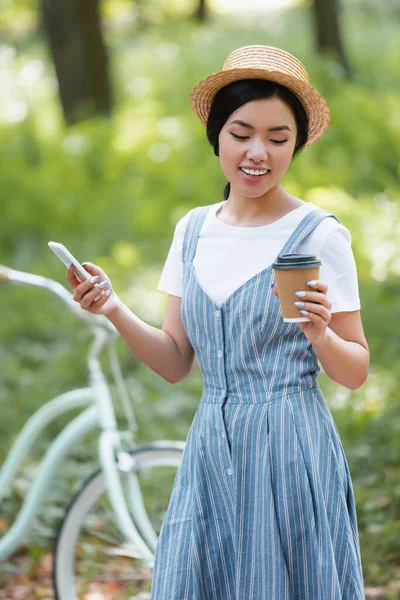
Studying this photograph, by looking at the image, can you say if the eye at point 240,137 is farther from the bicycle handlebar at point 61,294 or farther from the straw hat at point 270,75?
the bicycle handlebar at point 61,294

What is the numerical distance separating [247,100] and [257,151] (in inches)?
5.4

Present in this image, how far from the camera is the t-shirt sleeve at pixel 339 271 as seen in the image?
2213mm

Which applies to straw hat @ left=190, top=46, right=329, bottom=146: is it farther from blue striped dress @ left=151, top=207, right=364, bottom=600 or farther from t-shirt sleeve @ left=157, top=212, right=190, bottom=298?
t-shirt sleeve @ left=157, top=212, right=190, bottom=298

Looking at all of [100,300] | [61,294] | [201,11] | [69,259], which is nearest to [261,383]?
[100,300]

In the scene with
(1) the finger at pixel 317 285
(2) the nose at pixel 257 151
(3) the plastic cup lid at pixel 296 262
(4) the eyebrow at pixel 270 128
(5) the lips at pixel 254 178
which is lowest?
(1) the finger at pixel 317 285

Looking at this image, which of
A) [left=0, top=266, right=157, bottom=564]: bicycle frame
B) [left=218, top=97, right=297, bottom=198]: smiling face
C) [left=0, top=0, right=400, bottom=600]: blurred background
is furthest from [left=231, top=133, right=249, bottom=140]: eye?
[left=0, top=0, right=400, bottom=600]: blurred background

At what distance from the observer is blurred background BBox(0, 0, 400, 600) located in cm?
483

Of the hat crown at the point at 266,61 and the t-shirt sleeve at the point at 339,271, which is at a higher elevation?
the hat crown at the point at 266,61

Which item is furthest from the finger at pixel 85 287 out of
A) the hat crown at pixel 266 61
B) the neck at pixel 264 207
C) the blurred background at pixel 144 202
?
the blurred background at pixel 144 202

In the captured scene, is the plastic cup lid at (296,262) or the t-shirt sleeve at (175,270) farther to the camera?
the t-shirt sleeve at (175,270)

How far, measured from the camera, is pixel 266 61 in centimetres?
226

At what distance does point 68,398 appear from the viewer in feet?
11.4

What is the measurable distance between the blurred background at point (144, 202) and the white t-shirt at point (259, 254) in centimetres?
198

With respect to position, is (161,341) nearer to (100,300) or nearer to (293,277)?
(100,300)
